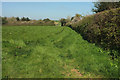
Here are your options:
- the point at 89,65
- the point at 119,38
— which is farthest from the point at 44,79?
the point at 119,38

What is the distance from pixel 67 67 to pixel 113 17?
4.61 m

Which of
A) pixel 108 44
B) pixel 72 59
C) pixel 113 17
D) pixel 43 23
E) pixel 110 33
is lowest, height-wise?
pixel 72 59

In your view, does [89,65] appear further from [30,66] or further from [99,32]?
[99,32]

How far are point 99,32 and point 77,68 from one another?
455 centimetres

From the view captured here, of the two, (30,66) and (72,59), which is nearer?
(30,66)

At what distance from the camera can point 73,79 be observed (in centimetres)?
454

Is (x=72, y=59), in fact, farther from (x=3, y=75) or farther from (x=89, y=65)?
(x=3, y=75)

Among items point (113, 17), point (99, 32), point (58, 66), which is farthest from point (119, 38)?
point (58, 66)

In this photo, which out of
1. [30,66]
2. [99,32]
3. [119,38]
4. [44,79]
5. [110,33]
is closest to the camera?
[44,79]

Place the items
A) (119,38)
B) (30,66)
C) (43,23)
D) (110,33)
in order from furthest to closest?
(43,23), (110,33), (119,38), (30,66)

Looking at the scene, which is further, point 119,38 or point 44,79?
point 119,38

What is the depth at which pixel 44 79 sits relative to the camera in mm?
4387

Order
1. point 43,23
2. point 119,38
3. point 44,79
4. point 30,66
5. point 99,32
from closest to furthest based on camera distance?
1. point 44,79
2. point 30,66
3. point 119,38
4. point 99,32
5. point 43,23

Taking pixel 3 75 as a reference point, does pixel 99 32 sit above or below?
above
